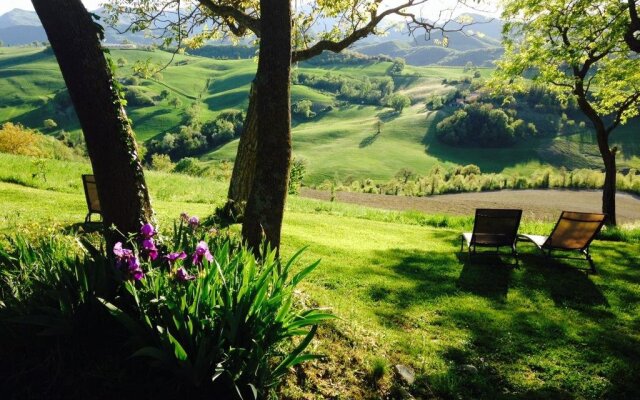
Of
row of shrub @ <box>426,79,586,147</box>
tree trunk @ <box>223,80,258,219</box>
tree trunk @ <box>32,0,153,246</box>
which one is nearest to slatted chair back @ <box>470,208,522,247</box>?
tree trunk @ <box>223,80,258,219</box>

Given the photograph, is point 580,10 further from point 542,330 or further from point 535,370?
point 535,370

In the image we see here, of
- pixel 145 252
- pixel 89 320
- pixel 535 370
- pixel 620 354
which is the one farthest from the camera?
pixel 620 354

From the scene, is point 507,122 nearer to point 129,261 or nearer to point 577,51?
point 577,51

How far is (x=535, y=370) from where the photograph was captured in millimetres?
4902

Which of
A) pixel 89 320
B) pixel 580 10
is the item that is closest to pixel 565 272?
pixel 89 320

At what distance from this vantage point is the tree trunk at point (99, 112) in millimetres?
4297

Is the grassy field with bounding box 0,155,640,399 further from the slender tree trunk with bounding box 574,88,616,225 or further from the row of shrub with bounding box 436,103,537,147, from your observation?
the row of shrub with bounding box 436,103,537,147

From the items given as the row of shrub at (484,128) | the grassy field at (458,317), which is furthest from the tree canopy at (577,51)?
the row of shrub at (484,128)

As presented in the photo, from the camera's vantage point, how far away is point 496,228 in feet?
30.6

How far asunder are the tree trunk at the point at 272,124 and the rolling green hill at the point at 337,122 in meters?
82.5

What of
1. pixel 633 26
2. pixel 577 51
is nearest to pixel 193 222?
pixel 633 26

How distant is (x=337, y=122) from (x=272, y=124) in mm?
129823

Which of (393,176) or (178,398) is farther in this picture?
(393,176)

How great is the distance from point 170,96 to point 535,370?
15691 cm
